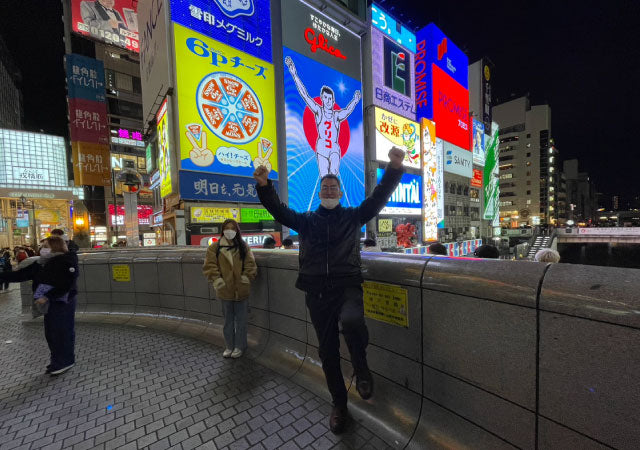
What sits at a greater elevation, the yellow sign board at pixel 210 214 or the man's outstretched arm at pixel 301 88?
the man's outstretched arm at pixel 301 88

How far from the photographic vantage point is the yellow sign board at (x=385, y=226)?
24453 millimetres

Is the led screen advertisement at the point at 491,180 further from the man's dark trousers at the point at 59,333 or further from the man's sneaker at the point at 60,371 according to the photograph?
the man's sneaker at the point at 60,371

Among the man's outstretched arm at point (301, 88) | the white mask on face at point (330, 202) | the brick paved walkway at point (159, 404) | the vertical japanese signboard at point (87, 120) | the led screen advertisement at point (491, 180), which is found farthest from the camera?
the led screen advertisement at point (491, 180)

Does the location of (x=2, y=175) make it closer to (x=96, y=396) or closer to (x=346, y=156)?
(x=346, y=156)

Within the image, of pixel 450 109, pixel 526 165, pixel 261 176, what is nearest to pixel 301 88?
pixel 261 176

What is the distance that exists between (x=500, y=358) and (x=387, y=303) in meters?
0.99

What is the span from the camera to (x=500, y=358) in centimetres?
186

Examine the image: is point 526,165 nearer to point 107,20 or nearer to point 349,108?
point 349,108

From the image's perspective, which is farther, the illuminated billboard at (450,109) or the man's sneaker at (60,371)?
the illuminated billboard at (450,109)

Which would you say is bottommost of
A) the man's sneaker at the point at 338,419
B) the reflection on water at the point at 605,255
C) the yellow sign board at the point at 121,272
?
the reflection on water at the point at 605,255

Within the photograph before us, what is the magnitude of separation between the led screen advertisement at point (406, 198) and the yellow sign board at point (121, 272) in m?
21.1

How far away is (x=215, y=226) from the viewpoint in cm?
1417

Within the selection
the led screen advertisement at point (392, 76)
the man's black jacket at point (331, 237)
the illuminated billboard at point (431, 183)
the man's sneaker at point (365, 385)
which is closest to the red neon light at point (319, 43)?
the led screen advertisement at point (392, 76)

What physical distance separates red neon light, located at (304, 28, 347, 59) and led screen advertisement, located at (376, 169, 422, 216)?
33.5 ft
